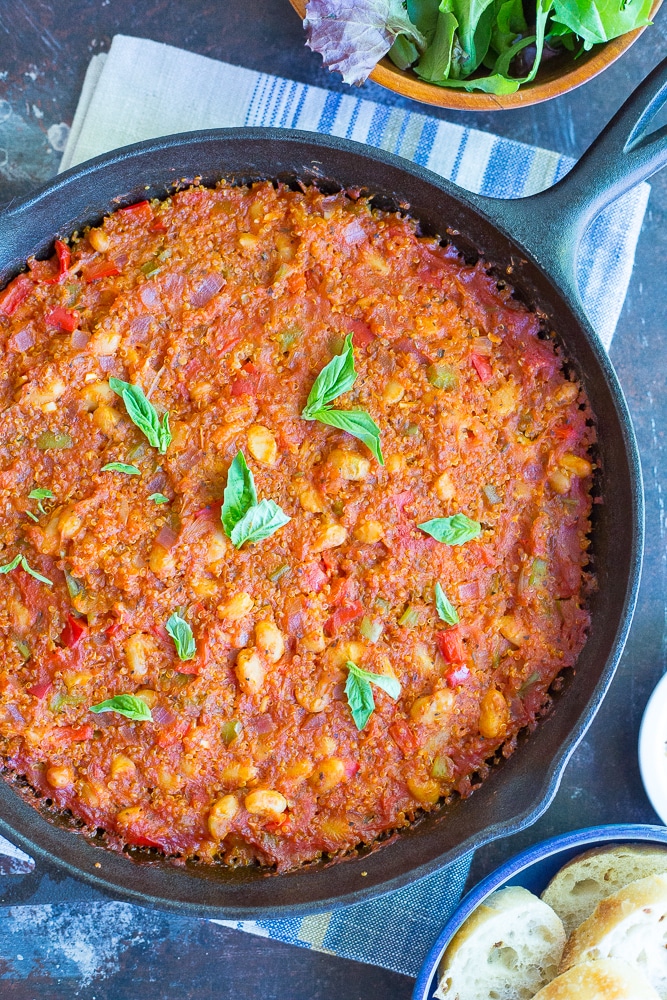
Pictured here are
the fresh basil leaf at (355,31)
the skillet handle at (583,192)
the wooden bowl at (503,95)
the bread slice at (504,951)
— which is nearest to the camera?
the skillet handle at (583,192)

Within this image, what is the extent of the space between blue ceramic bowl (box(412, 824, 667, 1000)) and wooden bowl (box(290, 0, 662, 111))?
2392 millimetres

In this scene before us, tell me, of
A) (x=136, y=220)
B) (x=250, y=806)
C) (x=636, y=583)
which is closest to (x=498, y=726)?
(x=636, y=583)

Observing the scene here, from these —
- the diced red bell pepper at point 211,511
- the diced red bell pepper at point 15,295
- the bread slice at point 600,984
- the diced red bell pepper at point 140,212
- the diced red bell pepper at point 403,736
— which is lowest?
the bread slice at point 600,984

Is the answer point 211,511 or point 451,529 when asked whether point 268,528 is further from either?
point 451,529

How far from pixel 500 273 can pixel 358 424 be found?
2.35 feet

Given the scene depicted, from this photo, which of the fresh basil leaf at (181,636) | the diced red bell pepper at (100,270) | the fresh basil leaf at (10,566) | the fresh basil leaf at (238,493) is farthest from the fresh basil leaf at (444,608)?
the diced red bell pepper at (100,270)

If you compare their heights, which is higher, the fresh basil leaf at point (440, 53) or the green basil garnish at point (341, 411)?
the fresh basil leaf at point (440, 53)

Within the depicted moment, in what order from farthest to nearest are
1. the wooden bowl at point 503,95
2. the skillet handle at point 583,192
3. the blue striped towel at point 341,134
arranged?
the blue striped towel at point 341,134, the wooden bowl at point 503,95, the skillet handle at point 583,192

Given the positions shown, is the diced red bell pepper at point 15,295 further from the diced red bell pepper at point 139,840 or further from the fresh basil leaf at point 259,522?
the diced red bell pepper at point 139,840

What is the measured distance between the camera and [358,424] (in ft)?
8.30

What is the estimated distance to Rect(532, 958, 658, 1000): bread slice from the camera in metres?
2.83

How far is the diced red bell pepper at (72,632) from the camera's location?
8.58 ft

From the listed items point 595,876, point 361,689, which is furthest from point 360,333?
point 595,876

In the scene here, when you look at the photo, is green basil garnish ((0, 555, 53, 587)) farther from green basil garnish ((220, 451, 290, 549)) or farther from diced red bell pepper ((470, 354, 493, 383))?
diced red bell pepper ((470, 354, 493, 383))
